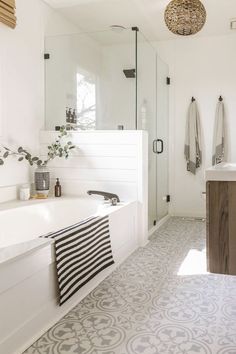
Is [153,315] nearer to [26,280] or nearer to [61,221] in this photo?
[26,280]

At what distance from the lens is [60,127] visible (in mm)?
3686

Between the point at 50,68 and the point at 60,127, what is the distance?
639mm

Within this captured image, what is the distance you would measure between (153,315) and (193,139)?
10.5 ft

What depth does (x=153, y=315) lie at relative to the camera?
82.0 inches

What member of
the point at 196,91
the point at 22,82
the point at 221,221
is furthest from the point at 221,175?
the point at 196,91

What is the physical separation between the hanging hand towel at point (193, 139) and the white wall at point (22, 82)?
2.11 metres

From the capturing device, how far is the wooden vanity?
43.3 inches

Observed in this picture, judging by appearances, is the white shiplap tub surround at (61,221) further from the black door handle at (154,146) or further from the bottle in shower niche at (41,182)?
the black door handle at (154,146)

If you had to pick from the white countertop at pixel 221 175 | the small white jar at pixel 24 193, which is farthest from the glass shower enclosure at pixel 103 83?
the white countertop at pixel 221 175

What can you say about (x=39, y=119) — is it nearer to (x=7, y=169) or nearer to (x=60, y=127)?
(x=60, y=127)

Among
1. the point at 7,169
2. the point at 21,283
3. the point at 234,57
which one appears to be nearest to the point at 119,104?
the point at 7,169

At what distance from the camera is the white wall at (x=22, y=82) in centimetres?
315

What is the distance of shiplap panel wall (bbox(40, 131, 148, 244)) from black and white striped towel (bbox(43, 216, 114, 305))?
0.82m

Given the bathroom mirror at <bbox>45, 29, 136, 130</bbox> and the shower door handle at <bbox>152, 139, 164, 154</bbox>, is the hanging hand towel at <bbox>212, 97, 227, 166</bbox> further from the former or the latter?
the bathroom mirror at <bbox>45, 29, 136, 130</bbox>
